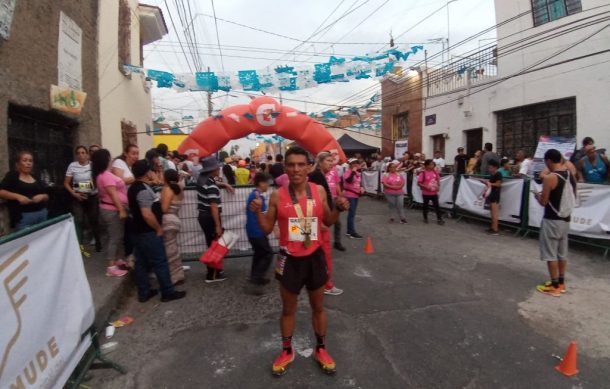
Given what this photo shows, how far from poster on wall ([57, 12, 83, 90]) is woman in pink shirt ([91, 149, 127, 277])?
2.46m

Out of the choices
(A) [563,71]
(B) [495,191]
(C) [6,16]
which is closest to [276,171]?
(C) [6,16]

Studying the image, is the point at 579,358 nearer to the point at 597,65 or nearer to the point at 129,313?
the point at 129,313

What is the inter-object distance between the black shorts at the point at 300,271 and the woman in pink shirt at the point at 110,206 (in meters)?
2.78

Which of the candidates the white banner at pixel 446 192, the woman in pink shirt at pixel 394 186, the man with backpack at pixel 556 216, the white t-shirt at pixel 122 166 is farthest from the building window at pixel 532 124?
the white t-shirt at pixel 122 166

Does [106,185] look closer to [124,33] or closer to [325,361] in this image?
[325,361]

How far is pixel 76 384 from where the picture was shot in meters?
2.62

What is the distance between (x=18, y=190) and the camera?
4477 millimetres

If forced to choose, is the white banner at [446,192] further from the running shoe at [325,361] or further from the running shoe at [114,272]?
the running shoe at [114,272]

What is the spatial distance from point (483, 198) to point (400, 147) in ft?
35.4

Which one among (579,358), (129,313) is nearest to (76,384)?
(129,313)

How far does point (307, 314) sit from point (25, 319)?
2602 mm

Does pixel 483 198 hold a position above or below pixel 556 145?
below

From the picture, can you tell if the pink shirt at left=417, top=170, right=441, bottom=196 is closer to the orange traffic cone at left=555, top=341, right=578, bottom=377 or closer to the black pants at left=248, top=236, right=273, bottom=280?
the black pants at left=248, top=236, right=273, bottom=280

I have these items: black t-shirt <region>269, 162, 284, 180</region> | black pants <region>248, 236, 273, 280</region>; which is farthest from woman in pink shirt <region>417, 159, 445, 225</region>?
black pants <region>248, 236, 273, 280</region>
